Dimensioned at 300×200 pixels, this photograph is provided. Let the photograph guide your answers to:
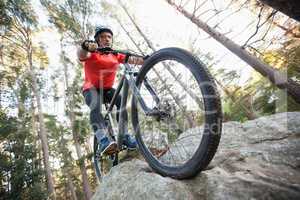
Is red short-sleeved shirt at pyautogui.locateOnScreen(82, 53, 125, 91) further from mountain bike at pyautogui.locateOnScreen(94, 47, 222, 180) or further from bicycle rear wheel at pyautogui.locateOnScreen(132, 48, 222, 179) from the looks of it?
bicycle rear wheel at pyautogui.locateOnScreen(132, 48, 222, 179)

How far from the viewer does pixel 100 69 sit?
3947 mm

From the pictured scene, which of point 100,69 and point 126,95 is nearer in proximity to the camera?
point 126,95

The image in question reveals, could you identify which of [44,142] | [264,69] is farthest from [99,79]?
[44,142]

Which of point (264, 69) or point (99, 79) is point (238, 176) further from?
point (264, 69)

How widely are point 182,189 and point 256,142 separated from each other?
1.68m

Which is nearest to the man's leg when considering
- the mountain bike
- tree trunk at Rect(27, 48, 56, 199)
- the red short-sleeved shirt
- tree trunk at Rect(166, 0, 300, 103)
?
the red short-sleeved shirt

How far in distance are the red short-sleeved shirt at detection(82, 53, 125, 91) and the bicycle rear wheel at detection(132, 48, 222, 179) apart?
3.55ft

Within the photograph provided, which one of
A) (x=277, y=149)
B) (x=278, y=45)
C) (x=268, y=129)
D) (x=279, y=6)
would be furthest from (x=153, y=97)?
(x=278, y=45)

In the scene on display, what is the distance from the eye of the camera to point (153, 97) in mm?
2797

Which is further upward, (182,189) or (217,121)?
(217,121)

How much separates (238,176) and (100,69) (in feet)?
7.64

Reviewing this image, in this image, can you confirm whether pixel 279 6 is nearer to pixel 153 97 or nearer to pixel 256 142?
pixel 153 97

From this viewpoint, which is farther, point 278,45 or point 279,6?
point 278,45

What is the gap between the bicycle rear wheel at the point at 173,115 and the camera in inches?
90.4
